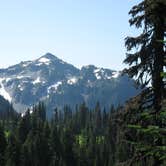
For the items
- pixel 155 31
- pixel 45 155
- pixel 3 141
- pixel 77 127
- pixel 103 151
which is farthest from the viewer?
pixel 77 127

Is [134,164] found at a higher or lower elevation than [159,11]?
lower

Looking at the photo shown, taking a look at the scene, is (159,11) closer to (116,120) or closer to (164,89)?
(164,89)

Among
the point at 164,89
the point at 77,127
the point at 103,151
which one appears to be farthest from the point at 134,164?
the point at 77,127

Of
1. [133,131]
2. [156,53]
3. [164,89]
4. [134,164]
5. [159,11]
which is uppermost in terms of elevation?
[159,11]

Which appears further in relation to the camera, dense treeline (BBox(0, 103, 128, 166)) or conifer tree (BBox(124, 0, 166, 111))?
dense treeline (BBox(0, 103, 128, 166))

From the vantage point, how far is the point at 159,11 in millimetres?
18516

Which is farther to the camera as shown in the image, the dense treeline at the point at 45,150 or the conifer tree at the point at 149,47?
the dense treeline at the point at 45,150

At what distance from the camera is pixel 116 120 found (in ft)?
59.9

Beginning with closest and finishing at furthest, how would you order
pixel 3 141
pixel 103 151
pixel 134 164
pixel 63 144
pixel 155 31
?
1. pixel 134 164
2. pixel 155 31
3. pixel 3 141
4. pixel 63 144
5. pixel 103 151

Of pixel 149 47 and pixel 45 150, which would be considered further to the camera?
pixel 45 150

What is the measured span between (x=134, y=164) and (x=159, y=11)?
601 cm

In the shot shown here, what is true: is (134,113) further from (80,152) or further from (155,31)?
(80,152)

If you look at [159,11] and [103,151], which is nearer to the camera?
[159,11]

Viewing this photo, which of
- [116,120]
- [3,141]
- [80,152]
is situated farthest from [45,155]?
[116,120]
